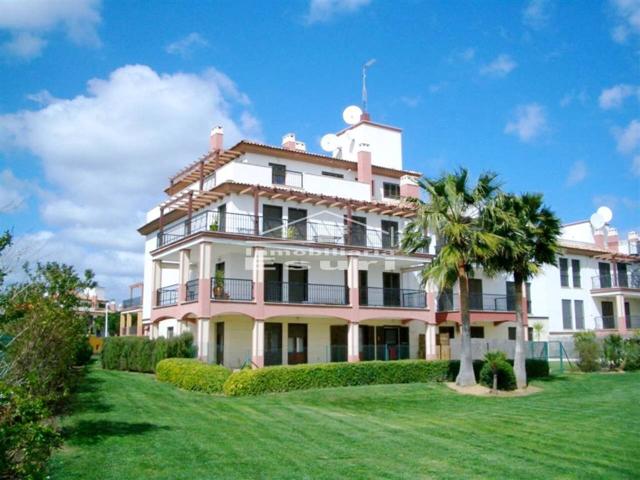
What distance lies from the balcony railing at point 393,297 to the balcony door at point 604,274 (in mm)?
20497

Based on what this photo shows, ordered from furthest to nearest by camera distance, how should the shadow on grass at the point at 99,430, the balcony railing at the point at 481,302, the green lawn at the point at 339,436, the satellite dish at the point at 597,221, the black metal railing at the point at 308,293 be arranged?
1. the satellite dish at the point at 597,221
2. the balcony railing at the point at 481,302
3. the black metal railing at the point at 308,293
4. the shadow on grass at the point at 99,430
5. the green lawn at the point at 339,436

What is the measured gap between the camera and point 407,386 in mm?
24812

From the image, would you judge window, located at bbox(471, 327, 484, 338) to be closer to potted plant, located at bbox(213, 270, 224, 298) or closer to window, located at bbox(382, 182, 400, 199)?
window, located at bbox(382, 182, 400, 199)

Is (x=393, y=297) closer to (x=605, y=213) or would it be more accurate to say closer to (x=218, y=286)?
(x=218, y=286)

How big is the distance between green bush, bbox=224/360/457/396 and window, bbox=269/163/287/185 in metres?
11.9

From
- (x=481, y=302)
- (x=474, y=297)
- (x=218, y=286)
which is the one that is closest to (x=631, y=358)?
(x=481, y=302)

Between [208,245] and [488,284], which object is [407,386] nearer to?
[208,245]

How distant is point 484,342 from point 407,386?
6.90 metres

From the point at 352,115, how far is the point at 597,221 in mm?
22950

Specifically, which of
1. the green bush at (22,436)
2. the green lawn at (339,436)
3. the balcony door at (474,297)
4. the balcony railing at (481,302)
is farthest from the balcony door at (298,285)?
the green bush at (22,436)

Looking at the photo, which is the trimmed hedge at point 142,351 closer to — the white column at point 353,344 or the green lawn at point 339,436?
the green lawn at point 339,436

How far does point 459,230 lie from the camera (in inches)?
933

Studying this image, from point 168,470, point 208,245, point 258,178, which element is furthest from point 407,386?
point 168,470

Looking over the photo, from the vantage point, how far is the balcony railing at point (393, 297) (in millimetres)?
33500
